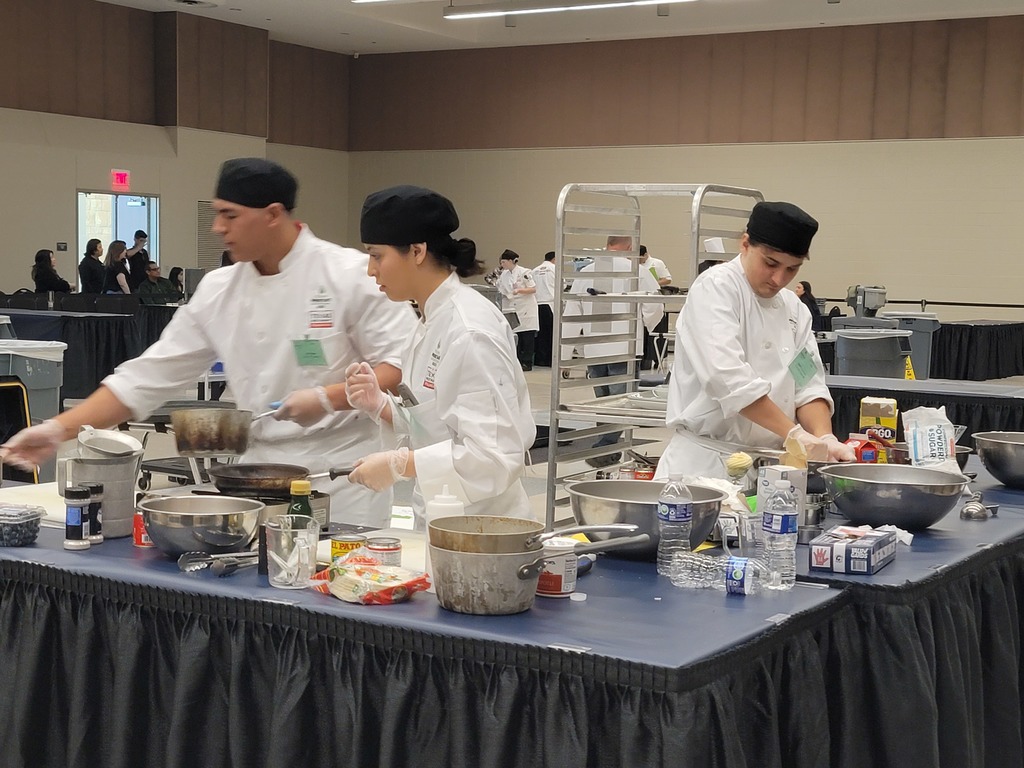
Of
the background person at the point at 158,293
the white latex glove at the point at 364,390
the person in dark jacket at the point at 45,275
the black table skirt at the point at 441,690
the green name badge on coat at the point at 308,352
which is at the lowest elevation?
the black table skirt at the point at 441,690

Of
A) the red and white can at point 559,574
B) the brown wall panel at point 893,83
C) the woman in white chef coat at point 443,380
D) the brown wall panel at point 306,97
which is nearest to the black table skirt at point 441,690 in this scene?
the red and white can at point 559,574

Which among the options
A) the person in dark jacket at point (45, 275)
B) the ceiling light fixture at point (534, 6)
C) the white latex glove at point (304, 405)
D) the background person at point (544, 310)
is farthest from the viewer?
the background person at point (544, 310)

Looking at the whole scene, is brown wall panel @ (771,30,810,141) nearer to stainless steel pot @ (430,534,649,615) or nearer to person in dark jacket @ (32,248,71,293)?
Answer: person in dark jacket @ (32,248,71,293)

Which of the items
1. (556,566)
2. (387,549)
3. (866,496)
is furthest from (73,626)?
(866,496)

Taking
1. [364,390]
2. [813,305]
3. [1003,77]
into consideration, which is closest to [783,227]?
[364,390]

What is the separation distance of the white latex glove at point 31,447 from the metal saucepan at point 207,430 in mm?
259

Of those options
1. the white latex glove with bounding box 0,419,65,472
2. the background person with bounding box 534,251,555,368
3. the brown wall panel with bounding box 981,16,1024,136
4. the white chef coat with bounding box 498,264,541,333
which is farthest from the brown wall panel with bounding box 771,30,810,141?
the white latex glove with bounding box 0,419,65,472

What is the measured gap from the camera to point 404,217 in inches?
98.4

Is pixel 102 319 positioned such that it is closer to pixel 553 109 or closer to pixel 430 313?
pixel 430 313

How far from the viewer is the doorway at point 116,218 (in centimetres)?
1627

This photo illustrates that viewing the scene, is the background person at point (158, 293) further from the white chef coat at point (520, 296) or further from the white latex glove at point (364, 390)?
the white latex glove at point (364, 390)

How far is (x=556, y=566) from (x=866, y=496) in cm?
87

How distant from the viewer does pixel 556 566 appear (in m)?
1.98

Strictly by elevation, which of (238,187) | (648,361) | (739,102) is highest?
(739,102)
